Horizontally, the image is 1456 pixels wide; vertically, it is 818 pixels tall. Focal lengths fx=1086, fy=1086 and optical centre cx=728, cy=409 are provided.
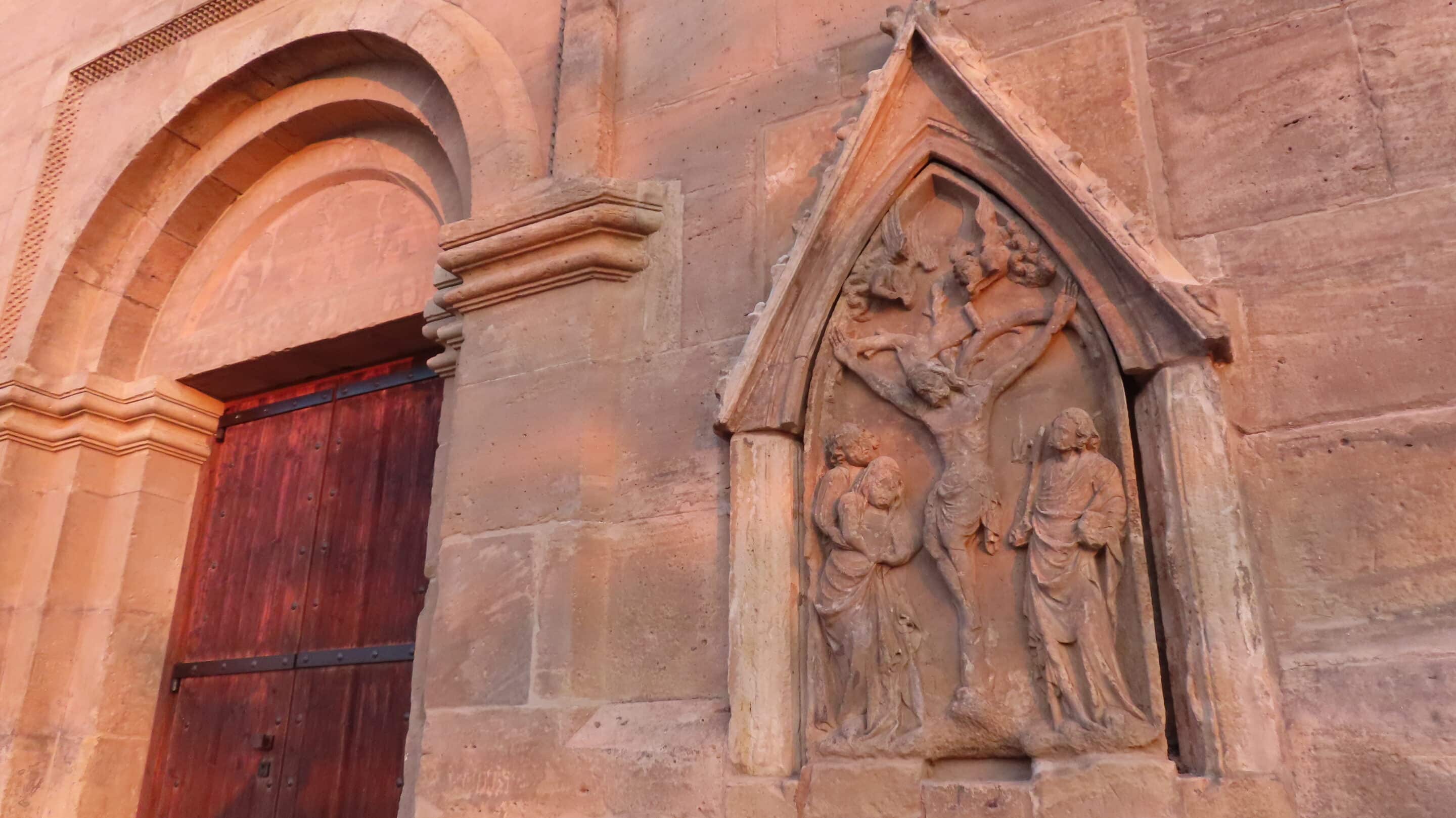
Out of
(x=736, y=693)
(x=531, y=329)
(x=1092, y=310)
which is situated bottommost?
(x=736, y=693)

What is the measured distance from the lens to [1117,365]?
238 centimetres

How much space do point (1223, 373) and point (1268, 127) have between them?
608 millimetres

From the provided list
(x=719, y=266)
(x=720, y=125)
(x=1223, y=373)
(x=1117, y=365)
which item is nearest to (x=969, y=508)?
(x=1117, y=365)

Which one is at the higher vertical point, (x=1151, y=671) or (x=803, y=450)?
(x=803, y=450)

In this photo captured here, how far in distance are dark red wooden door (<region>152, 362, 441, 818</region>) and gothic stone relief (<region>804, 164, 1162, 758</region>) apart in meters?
1.79

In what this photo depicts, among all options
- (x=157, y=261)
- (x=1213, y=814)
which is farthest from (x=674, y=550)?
(x=157, y=261)

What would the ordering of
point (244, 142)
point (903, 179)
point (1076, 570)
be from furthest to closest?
point (244, 142)
point (903, 179)
point (1076, 570)

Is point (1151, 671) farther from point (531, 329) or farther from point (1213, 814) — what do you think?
point (531, 329)

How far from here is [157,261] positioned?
187 inches

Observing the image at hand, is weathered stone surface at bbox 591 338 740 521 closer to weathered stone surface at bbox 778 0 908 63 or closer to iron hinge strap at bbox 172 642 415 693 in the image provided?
weathered stone surface at bbox 778 0 908 63

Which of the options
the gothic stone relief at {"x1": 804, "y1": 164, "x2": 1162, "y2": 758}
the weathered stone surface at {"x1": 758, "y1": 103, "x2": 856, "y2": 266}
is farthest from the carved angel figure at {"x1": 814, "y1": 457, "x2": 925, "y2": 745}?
the weathered stone surface at {"x1": 758, "y1": 103, "x2": 856, "y2": 266}

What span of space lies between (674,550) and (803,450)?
0.43 meters

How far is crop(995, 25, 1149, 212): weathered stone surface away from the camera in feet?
8.47

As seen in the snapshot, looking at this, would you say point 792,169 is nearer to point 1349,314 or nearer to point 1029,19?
point 1029,19
